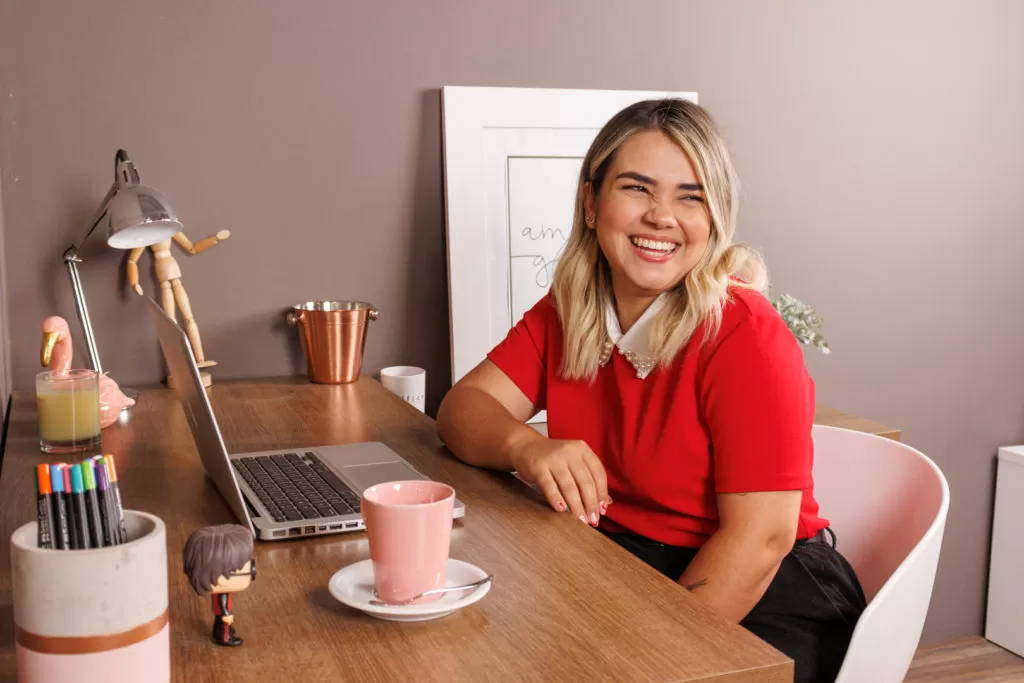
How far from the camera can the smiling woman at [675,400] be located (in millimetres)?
1272

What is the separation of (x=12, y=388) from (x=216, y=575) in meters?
1.45

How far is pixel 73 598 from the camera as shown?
653 mm

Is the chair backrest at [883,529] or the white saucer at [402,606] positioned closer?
the white saucer at [402,606]

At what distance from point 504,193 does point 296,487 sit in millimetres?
1203

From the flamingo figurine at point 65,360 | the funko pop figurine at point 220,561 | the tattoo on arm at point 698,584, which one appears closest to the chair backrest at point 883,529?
the tattoo on arm at point 698,584

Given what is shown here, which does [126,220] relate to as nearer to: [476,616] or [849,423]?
[476,616]

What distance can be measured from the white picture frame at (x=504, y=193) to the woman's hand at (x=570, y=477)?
0.99 meters

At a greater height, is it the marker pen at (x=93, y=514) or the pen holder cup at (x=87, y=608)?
the marker pen at (x=93, y=514)

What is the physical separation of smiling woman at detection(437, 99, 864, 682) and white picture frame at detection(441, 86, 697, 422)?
63cm

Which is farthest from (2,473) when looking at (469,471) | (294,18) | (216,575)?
(294,18)

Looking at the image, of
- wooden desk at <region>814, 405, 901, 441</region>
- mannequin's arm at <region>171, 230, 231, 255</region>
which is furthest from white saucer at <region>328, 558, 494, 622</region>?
wooden desk at <region>814, 405, 901, 441</region>

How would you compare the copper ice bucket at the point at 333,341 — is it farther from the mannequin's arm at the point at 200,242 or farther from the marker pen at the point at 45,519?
the marker pen at the point at 45,519

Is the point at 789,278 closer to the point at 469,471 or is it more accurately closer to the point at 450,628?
A: the point at 469,471

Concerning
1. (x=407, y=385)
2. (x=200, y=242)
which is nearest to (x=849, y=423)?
(x=407, y=385)
